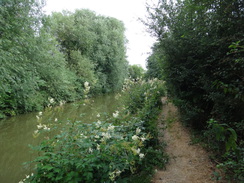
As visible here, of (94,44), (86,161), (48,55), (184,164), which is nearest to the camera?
(86,161)

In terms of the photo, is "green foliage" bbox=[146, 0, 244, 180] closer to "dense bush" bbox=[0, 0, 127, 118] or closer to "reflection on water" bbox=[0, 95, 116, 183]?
"reflection on water" bbox=[0, 95, 116, 183]

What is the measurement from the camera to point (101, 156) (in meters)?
2.54

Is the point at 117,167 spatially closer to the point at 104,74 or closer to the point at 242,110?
the point at 242,110

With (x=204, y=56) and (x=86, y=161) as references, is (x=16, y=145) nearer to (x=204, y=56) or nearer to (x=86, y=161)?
(x=86, y=161)

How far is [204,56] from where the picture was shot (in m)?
5.08

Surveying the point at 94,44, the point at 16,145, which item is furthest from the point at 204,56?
the point at 94,44

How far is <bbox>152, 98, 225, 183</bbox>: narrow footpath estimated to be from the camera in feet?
11.0

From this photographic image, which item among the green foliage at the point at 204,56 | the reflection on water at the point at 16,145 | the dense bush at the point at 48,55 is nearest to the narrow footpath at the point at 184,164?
the green foliage at the point at 204,56

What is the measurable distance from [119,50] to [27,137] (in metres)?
23.9

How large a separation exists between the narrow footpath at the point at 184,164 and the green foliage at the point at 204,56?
52 cm

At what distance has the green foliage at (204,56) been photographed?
10.9ft

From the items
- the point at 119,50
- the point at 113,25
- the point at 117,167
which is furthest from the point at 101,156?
the point at 113,25

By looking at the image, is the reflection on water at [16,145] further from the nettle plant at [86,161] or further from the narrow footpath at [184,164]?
the narrow footpath at [184,164]

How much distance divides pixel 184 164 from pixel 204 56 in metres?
3.06
